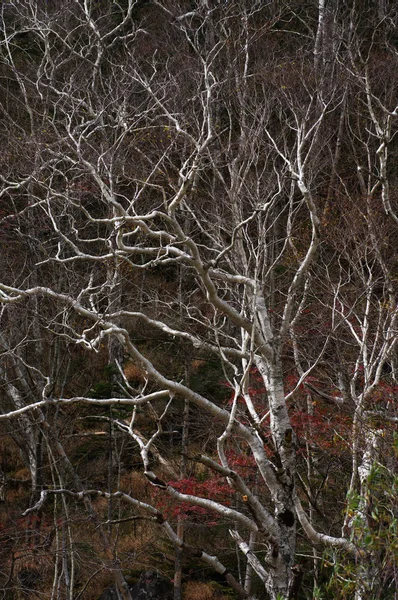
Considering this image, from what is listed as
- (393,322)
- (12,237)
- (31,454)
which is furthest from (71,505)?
(393,322)

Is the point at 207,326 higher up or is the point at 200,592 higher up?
the point at 207,326

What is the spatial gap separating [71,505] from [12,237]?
16.2 ft

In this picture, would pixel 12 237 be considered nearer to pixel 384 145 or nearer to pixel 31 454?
pixel 31 454

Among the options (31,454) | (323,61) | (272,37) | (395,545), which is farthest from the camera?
(272,37)

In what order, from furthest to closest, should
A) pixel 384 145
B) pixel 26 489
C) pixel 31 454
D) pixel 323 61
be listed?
pixel 26 489 → pixel 323 61 → pixel 31 454 → pixel 384 145

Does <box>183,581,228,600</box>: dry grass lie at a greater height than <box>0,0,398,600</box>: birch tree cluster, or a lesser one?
lesser

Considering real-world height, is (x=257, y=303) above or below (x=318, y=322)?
above

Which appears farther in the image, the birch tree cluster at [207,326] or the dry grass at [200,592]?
the dry grass at [200,592]

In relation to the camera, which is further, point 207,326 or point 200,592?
point 200,592

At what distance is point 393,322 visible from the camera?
8.12 meters

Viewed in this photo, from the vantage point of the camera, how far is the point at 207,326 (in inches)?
294

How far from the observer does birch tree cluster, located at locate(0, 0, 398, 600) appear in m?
6.94

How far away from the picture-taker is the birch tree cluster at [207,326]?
22.8ft

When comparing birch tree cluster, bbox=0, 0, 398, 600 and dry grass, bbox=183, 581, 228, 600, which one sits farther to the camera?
dry grass, bbox=183, 581, 228, 600
